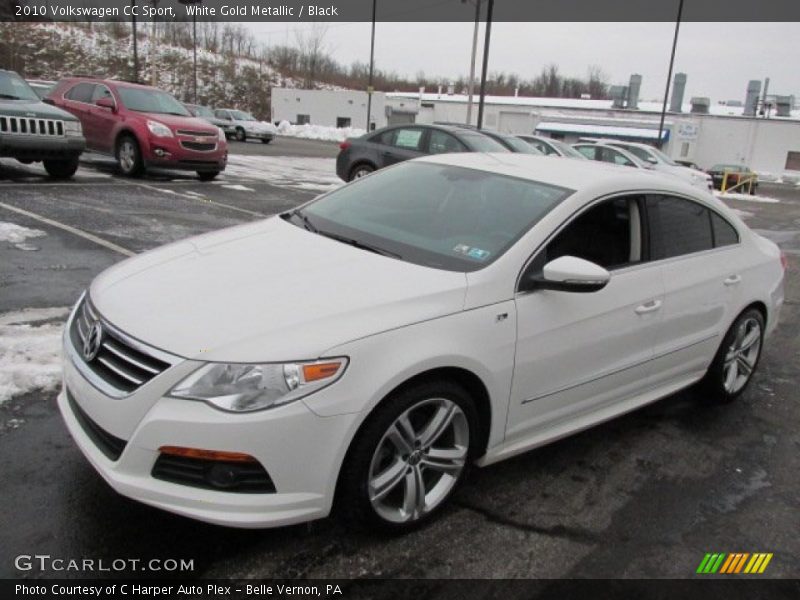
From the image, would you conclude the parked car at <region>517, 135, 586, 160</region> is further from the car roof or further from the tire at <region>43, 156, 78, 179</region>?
the car roof

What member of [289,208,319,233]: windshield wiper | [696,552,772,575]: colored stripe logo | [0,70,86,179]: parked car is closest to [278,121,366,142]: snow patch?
[0,70,86,179]: parked car

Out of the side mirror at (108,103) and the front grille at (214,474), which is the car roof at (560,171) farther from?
the side mirror at (108,103)

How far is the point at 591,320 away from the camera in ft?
10.6

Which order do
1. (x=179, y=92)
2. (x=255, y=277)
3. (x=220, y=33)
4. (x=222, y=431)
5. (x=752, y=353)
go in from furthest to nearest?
1. (x=220, y=33)
2. (x=179, y=92)
3. (x=752, y=353)
4. (x=255, y=277)
5. (x=222, y=431)

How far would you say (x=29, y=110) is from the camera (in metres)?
9.86

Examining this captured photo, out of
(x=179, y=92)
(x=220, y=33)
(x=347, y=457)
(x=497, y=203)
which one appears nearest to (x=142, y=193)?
(x=497, y=203)

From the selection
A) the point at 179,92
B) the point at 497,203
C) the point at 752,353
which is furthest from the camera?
the point at 179,92

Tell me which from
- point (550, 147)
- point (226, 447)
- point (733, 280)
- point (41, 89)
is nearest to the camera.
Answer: point (226, 447)

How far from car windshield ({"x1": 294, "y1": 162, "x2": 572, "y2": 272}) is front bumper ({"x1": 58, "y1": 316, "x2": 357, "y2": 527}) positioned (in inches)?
40.4

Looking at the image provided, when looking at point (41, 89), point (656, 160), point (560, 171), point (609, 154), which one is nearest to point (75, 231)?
point (560, 171)

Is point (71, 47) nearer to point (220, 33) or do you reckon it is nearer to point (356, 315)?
point (220, 33)

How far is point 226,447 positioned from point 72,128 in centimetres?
965

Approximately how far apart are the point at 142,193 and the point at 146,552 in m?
9.03

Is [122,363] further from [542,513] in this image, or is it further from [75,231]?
[75,231]
